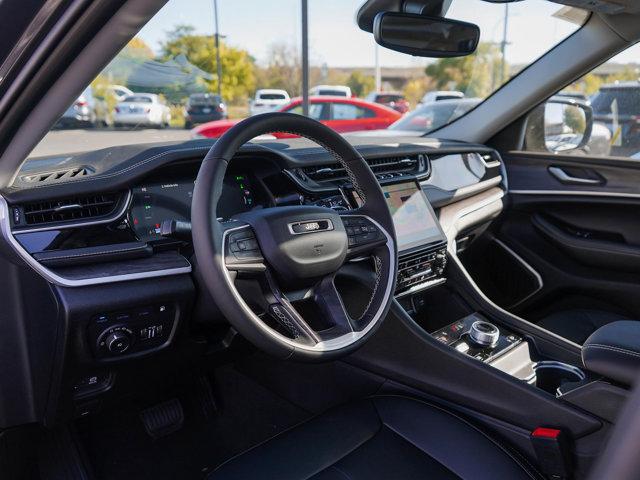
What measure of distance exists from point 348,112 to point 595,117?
15.0 ft

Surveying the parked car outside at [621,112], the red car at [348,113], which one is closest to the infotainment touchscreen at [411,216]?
the parked car outside at [621,112]

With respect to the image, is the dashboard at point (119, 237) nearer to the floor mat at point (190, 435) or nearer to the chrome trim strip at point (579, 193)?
the floor mat at point (190, 435)

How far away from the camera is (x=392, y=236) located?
5.36 ft

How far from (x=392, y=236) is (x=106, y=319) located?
2.83 feet

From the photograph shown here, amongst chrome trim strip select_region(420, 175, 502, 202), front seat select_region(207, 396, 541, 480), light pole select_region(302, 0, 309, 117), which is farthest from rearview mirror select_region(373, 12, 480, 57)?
light pole select_region(302, 0, 309, 117)

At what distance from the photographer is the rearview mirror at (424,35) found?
1.82 meters

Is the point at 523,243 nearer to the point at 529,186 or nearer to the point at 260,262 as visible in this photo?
the point at 529,186

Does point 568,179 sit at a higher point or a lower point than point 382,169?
lower

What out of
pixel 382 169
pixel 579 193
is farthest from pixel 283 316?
pixel 579 193

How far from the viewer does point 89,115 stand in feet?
5.76

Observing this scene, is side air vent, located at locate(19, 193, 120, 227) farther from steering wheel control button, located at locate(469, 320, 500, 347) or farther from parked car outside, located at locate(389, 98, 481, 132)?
parked car outside, located at locate(389, 98, 481, 132)

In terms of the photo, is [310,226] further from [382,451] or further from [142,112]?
[142,112]

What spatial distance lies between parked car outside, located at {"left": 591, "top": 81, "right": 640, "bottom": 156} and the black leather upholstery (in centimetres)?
92

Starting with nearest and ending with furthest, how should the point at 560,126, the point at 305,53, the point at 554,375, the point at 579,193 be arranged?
the point at 554,375
the point at 579,193
the point at 560,126
the point at 305,53
